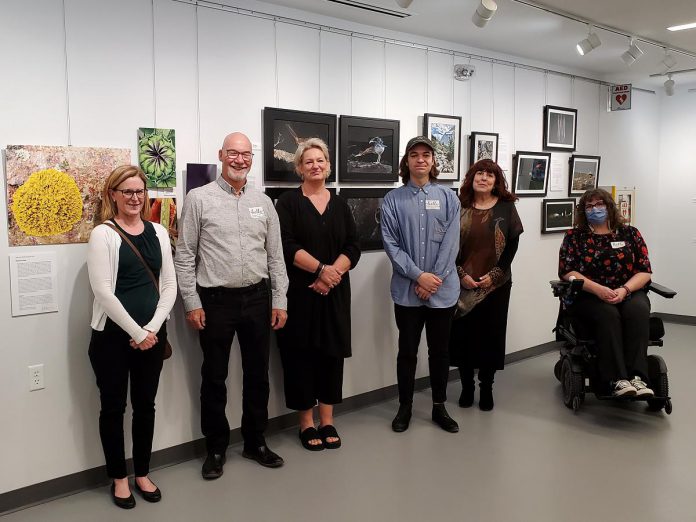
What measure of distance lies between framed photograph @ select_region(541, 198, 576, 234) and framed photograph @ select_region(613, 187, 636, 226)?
0.85m

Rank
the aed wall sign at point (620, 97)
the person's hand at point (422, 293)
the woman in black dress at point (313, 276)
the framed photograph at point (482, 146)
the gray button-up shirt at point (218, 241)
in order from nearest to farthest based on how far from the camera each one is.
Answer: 1. the gray button-up shirt at point (218, 241)
2. the woman in black dress at point (313, 276)
3. the person's hand at point (422, 293)
4. the framed photograph at point (482, 146)
5. the aed wall sign at point (620, 97)

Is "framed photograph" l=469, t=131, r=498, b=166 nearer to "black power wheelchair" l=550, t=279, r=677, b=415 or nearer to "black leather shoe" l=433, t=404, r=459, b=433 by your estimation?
"black power wheelchair" l=550, t=279, r=677, b=415

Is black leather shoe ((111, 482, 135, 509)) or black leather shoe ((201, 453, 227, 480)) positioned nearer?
black leather shoe ((111, 482, 135, 509))

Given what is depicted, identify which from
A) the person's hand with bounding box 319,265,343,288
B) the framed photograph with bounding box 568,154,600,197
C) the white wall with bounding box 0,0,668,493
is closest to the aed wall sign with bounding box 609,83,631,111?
the framed photograph with bounding box 568,154,600,197

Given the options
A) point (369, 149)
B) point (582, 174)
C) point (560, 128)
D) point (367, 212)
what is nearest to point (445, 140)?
point (369, 149)

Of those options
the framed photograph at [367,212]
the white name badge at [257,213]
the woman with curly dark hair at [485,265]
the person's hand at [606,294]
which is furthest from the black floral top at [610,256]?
the white name badge at [257,213]

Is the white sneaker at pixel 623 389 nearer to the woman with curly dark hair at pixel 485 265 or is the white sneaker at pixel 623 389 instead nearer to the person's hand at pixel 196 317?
the woman with curly dark hair at pixel 485 265

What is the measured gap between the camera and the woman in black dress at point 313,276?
3320 millimetres

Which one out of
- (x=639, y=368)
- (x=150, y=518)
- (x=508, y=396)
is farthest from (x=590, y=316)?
(x=150, y=518)

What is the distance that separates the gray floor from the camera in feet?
8.98

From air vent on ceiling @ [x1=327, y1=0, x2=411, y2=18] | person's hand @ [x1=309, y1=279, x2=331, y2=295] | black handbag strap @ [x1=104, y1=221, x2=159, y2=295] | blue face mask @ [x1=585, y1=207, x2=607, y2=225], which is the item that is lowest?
person's hand @ [x1=309, y1=279, x2=331, y2=295]

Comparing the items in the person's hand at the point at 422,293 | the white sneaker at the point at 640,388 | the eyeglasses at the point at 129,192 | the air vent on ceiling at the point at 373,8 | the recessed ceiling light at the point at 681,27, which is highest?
the recessed ceiling light at the point at 681,27

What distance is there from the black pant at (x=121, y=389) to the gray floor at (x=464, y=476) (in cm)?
23

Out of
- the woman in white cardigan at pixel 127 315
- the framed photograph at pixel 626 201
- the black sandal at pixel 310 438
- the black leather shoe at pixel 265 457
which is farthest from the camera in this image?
the framed photograph at pixel 626 201
